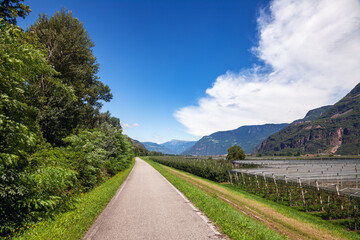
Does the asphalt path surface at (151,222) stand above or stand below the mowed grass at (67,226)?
below

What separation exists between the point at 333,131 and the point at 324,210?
226m

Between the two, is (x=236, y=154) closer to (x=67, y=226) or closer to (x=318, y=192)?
(x=318, y=192)

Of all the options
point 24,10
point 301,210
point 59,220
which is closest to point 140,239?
point 59,220

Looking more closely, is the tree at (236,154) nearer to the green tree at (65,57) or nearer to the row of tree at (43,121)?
the row of tree at (43,121)

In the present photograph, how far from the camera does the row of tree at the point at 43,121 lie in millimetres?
4316

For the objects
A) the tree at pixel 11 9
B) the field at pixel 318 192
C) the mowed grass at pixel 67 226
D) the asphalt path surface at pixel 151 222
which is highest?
the tree at pixel 11 9

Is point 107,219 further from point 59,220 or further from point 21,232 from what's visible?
point 21,232

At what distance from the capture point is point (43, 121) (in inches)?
644

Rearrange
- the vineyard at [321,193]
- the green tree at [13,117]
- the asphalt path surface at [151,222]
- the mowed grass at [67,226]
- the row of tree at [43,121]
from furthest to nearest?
the vineyard at [321,193], the asphalt path surface at [151,222], the mowed grass at [67,226], the row of tree at [43,121], the green tree at [13,117]

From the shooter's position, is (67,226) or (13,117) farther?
(67,226)

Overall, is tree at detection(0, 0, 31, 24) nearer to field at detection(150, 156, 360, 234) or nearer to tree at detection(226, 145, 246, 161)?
field at detection(150, 156, 360, 234)

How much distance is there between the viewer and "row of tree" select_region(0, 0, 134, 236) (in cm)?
432

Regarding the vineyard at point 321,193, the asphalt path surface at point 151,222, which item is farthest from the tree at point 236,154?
the asphalt path surface at point 151,222

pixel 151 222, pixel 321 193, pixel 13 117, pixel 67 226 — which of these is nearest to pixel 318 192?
pixel 321 193
